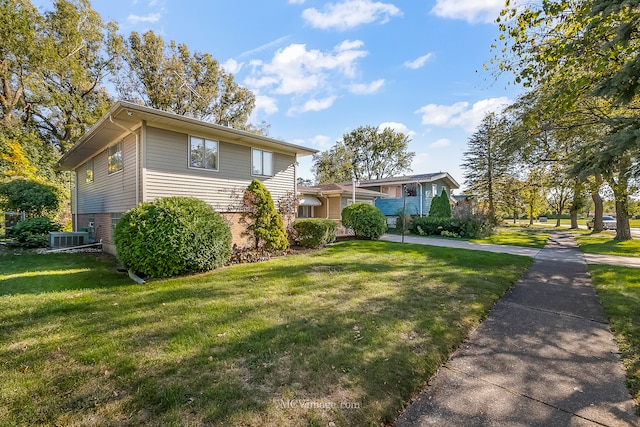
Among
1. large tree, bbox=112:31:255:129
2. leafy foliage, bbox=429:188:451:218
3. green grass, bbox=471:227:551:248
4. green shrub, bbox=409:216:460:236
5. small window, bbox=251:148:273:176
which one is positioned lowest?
green grass, bbox=471:227:551:248

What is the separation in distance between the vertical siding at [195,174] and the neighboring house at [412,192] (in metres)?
15.3

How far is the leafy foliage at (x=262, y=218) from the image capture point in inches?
363

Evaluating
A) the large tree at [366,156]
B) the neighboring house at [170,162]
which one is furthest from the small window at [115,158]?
the large tree at [366,156]

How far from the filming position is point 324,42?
40.1 feet

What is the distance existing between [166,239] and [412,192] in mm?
21560

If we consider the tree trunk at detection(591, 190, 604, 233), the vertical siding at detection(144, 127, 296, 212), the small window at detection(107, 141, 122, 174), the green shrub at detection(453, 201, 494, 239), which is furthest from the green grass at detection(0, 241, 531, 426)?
the tree trunk at detection(591, 190, 604, 233)

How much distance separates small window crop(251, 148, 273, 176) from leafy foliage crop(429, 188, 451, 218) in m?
15.3

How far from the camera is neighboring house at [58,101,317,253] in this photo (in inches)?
331

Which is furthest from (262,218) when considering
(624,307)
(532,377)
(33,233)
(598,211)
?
(598,211)

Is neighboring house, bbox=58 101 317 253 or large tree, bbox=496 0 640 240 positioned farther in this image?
neighboring house, bbox=58 101 317 253

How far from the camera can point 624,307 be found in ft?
15.9

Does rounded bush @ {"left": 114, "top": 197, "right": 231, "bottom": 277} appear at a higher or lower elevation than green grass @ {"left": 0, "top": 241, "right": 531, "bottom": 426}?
higher

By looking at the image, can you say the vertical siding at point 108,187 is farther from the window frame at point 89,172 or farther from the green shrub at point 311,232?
the green shrub at point 311,232

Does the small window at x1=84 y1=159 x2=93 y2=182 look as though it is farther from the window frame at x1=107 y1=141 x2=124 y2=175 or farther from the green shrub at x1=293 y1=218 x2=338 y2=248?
the green shrub at x1=293 y1=218 x2=338 y2=248
